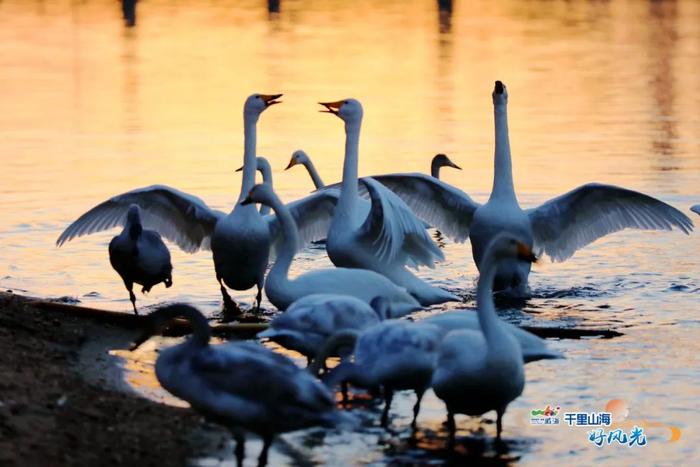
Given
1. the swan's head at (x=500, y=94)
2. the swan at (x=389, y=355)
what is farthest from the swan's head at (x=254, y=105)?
the swan at (x=389, y=355)

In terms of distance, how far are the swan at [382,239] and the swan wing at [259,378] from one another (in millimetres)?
3547

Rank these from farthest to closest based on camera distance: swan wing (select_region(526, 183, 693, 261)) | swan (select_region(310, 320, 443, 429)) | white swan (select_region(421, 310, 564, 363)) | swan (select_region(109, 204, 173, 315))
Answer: swan wing (select_region(526, 183, 693, 261)) < swan (select_region(109, 204, 173, 315)) < white swan (select_region(421, 310, 564, 363)) < swan (select_region(310, 320, 443, 429))

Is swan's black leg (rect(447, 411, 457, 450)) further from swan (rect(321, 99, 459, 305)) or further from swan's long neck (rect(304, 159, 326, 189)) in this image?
swan's long neck (rect(304, 159, 326, 189))

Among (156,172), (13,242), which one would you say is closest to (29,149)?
(156,172)

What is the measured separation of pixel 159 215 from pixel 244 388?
607cm

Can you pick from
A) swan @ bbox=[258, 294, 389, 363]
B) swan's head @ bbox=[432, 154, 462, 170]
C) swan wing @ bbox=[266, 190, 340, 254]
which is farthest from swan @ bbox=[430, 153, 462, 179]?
swan @ bbox=[258, 294, 389, 363]

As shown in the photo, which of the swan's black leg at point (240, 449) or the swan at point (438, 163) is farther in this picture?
the swan at point (438, 163)

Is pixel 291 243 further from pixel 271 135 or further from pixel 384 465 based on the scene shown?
pixel 271 135

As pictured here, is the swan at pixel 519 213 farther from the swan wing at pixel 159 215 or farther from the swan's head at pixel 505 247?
the swan's head at pixel 505 247

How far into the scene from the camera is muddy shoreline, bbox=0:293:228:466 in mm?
7684

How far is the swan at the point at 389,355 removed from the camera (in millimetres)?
8469

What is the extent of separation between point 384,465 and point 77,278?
19.3 feet

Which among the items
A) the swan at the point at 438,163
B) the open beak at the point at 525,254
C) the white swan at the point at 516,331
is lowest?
the swan at the point at 438,163

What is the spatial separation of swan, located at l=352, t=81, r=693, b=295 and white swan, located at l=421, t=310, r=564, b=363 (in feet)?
10.6
